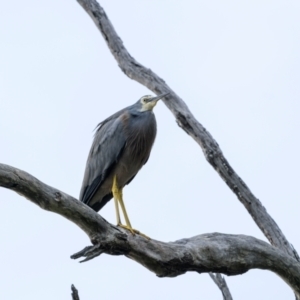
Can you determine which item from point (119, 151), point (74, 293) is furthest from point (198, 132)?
point (74, 293)

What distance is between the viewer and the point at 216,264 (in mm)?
6102

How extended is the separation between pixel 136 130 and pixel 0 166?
3831 millimetres

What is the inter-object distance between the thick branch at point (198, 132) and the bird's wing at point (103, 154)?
0.57m

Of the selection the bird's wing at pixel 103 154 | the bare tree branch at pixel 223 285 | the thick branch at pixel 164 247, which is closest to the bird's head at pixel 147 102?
the bird's wing at pixel 103 154

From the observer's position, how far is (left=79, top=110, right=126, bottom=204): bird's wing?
334 inches

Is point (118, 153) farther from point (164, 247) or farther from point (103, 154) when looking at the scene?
point (164, 247)

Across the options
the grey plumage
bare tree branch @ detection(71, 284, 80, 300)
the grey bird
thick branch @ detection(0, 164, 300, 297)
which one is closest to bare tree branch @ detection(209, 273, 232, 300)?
thick branch @ detection(0, 164, 300, 297)

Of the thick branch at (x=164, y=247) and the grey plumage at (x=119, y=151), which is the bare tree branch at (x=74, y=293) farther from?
the grey plumage at (x=119, y=151)

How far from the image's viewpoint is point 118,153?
853 cm

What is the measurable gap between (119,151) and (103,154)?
0.75 feet

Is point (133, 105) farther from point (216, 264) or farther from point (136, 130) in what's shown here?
point (216, 264)

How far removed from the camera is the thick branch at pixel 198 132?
784cm

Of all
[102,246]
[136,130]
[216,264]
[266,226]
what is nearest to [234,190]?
[266,226]

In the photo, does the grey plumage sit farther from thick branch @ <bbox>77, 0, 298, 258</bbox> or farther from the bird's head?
thick branch @ <bbox>77, 0, 298, 258</bbox>
